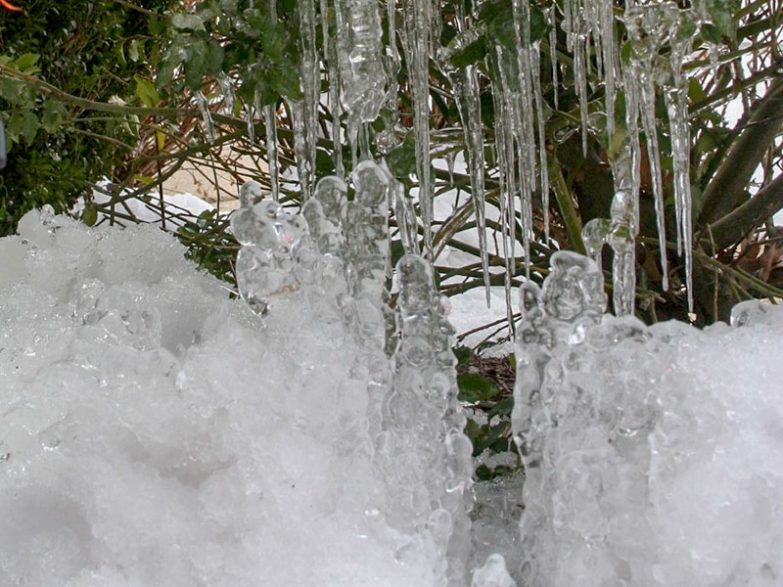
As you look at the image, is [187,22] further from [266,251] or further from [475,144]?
[266,251]

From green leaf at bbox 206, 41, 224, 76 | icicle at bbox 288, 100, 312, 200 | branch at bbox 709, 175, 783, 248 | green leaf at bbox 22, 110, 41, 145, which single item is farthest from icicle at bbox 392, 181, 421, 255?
branch at bbox 709, 175, 783, 248

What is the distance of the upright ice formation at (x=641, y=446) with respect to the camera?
35.3 inches

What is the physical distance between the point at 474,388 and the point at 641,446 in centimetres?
52

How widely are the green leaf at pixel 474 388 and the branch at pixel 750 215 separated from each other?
115 centimetres

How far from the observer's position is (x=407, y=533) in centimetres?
97

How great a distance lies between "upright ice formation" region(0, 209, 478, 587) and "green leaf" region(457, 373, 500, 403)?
339 millimetres

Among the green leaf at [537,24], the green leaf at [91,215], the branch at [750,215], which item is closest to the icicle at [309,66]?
the green leaf at [537,24]

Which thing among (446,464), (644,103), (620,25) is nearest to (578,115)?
(620,25)

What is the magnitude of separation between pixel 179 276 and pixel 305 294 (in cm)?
30

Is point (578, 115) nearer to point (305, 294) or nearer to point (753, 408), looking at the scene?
point (305, 294)

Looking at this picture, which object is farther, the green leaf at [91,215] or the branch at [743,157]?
the green leaf at [91,215]

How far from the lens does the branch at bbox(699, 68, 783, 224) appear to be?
225 cm

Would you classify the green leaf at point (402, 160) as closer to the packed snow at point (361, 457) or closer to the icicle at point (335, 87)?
the icicle at point (335, 87)

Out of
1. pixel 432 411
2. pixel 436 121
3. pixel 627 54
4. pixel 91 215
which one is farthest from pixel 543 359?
pixel 436 121
